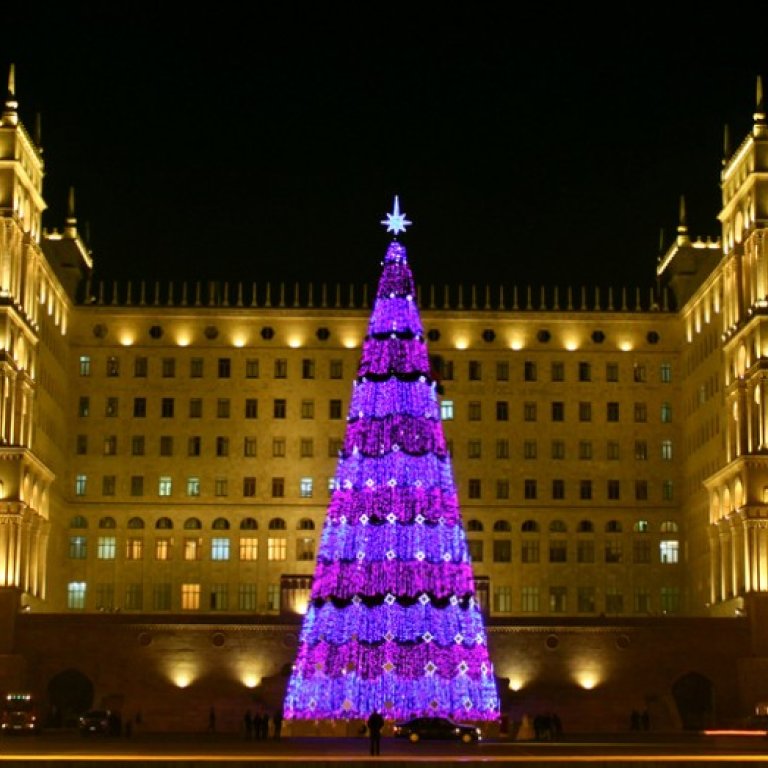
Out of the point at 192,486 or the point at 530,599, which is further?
the point at 192,486

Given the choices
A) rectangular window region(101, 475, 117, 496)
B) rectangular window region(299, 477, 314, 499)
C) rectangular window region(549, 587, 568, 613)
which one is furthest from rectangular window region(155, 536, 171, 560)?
rectangular window region(549, 587, 568, 613)

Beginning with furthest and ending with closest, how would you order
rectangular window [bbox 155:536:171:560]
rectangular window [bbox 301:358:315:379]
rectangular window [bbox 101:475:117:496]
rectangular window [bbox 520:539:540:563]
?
rectangular window [bbox 301:358:315:379] < rectangular window [bbox 520:539:540:563] < rectangular window [bbox 101:475:117:496] < rectangular window [bbox 155:536:171:560]

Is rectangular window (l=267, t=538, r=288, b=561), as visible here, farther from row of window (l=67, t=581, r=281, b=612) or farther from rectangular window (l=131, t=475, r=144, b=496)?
rectangular window (l=131, t=475, r=144, b=496)

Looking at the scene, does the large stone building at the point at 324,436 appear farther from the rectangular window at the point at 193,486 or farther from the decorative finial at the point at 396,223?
the decorative finial at the point at 396,223

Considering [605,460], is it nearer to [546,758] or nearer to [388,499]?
[388,499]

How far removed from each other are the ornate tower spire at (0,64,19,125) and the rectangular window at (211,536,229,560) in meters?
24.6

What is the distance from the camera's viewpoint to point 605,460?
90.5 meters

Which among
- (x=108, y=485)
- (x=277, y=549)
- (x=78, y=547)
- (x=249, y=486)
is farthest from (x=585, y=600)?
(x=78, y=547)

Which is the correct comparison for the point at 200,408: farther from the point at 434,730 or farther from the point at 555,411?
the point at 434,730

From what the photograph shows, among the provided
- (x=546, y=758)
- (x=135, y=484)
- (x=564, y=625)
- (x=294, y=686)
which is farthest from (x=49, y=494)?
(x=546, y=758)

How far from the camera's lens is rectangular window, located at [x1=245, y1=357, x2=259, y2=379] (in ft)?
299

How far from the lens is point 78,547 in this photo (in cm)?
8825

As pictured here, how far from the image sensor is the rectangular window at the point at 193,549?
88750mm

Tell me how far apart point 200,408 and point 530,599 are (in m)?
20.1
